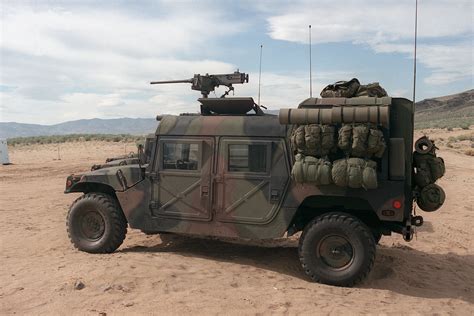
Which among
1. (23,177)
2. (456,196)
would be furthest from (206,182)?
(23,177)

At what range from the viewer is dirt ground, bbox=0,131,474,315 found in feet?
16.3

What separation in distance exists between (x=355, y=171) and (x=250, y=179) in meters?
1.47

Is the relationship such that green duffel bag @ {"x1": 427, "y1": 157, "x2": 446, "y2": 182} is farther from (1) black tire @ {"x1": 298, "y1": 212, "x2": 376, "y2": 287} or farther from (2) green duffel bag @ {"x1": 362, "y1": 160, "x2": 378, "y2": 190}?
(1) black tire @ {"x1": 298, "y1": 212, "x2": 376, "y2": 287}

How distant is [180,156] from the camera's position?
22.2 ft

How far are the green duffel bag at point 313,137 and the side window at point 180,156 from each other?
1.66m

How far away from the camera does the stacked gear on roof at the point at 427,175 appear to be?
5.89m

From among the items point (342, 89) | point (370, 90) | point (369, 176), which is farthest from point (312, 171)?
point (370, 90)

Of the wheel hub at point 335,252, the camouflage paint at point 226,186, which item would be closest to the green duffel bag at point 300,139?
the camouflage paint at point 226,186

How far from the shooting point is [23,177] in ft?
60.3

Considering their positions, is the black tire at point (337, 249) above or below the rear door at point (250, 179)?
below

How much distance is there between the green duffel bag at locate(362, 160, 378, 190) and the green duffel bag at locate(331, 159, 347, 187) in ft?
0.70

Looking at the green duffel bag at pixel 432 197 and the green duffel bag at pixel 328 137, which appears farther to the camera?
the green duffel bag at pixel 432 197

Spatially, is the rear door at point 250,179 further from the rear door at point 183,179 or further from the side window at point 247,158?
the rear door at point 183,179

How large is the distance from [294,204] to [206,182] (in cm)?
125
